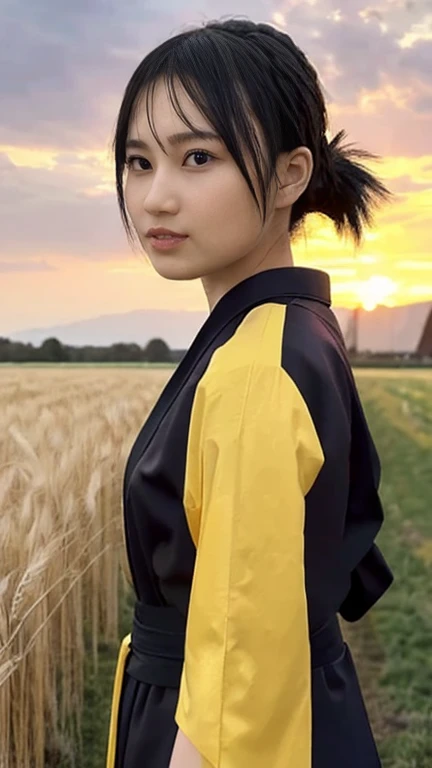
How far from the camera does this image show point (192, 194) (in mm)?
728

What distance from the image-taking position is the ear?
0.78 metres

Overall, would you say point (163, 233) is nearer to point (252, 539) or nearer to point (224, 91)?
point (224, 91)

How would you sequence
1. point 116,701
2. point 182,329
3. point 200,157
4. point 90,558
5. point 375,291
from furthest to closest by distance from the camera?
point 375,291
point 182,329
point 90,558
point 116,701
point 200,157

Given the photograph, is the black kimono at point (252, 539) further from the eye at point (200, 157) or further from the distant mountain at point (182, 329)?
the distant mountain at point (182, 329)

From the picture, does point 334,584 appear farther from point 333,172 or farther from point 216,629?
point 333,172

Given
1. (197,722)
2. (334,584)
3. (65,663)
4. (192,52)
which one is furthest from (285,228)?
(65,663)

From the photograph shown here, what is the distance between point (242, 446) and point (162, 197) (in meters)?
0.23

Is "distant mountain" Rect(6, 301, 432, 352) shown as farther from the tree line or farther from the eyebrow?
the eyebrow

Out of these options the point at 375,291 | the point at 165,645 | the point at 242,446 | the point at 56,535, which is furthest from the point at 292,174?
the point at 375,291

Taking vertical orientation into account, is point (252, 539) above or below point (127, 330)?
→ below

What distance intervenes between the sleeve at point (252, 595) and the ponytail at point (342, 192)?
288 mm

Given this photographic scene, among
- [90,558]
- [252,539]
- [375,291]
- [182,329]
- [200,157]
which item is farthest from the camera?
[375,291]

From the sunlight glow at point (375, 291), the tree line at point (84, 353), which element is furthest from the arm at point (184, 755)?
the sunlight glow at point (375, 291)

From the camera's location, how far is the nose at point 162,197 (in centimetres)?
73
